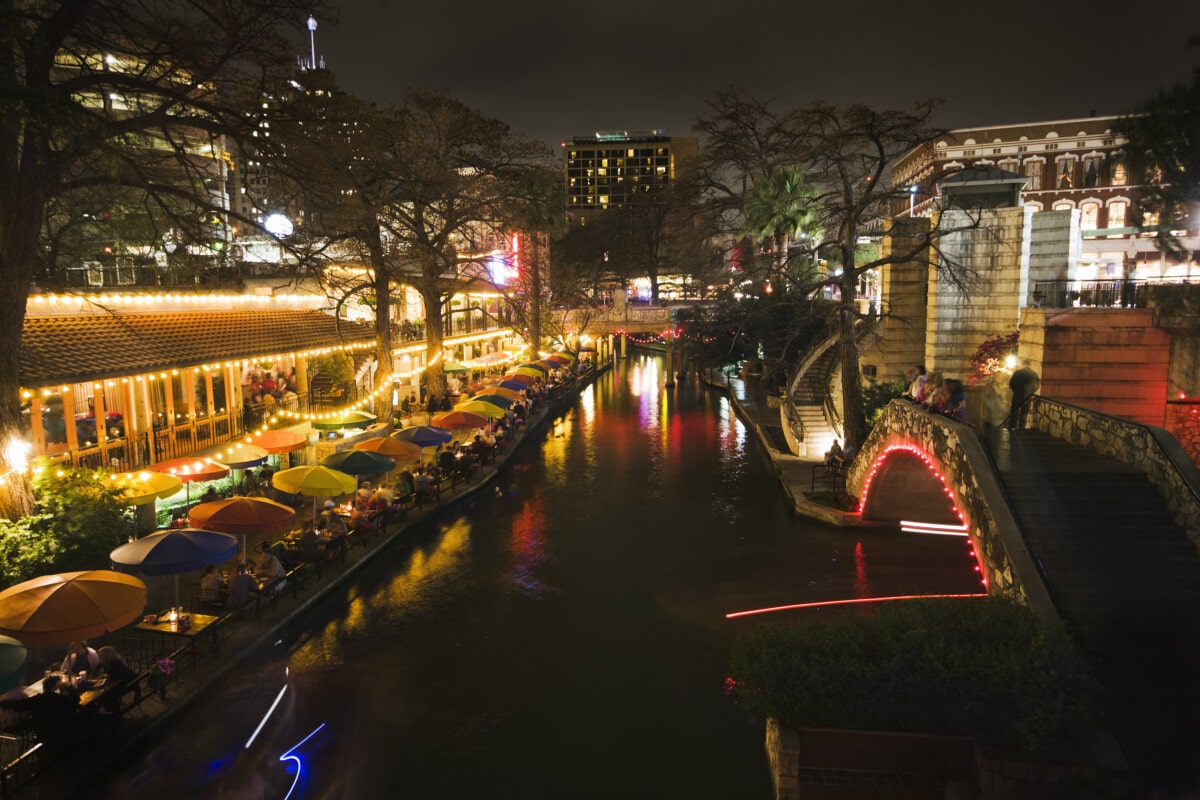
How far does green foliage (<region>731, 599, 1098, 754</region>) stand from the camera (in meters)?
8.48

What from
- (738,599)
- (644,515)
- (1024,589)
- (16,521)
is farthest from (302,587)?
(1024,589)

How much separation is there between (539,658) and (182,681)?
532 cm

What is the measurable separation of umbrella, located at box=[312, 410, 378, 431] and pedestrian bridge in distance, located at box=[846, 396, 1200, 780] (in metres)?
16.0

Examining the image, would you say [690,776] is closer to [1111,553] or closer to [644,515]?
[1111,553]

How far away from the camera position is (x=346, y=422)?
23.9m

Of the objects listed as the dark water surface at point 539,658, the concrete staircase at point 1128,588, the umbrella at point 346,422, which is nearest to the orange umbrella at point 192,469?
the dark water surface at point 539,658

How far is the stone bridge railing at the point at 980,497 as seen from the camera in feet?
35.0

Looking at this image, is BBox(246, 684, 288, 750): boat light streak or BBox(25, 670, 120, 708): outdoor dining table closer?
BBox(25, 670, 120, 708): outdoor dining table

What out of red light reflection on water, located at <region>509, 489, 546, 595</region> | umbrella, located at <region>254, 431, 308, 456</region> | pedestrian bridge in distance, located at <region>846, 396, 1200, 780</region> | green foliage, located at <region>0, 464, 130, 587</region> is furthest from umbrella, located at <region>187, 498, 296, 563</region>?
pedestrian bridge in distance, located at <region>846, 396, 1200, 780</region>

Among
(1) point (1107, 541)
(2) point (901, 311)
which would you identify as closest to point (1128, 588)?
(1) point (1107, 541)

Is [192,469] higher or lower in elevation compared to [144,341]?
lower

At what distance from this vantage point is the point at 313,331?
2736 centimetres

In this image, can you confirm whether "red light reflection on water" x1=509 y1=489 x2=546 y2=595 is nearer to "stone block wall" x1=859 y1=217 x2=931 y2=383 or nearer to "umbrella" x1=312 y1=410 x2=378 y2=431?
"umbrella" x1=312 y1=410 x2=378 y2=431

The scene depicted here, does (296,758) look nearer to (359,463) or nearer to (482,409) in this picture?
(359,463)
